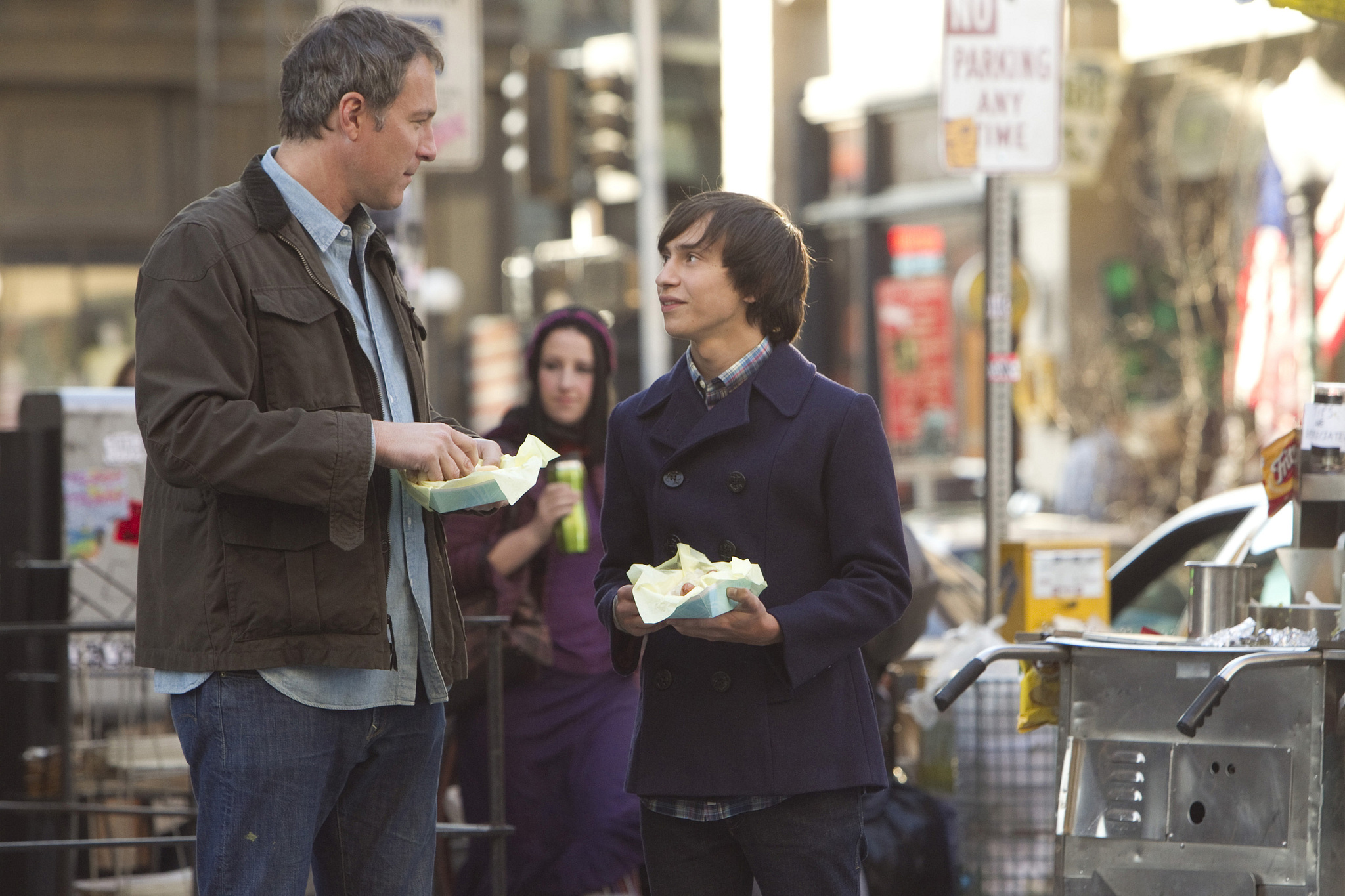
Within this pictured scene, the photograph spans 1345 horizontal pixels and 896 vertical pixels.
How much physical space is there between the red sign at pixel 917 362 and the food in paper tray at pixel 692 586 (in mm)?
15162

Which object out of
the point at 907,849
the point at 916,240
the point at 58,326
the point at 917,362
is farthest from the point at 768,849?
the point at 58,326

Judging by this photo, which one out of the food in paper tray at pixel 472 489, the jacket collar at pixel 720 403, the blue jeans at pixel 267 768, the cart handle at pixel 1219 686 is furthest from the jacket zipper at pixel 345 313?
the cart handle at pixel 1219 686

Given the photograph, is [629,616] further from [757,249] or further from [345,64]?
[345,64]

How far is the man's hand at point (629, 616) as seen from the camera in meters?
2.91

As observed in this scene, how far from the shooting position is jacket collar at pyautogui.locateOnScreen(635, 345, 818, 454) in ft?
10.1

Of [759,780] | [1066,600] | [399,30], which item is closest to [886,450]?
[759,780]

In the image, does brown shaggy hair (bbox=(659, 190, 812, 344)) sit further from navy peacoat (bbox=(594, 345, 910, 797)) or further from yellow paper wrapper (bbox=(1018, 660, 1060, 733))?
yellow paper wrapper (bbox=(1018, 660, 1060, 733))

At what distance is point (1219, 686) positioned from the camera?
3006 millimetres

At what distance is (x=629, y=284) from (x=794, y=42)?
4008mm

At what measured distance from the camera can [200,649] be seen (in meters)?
2.63

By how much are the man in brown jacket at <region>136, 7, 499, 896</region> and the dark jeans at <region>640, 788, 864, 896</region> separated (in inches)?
21.2

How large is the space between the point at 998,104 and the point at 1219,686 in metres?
2.86

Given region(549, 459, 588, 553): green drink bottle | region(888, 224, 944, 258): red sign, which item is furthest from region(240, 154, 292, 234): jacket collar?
region(888, 224, 944, 258): red sign

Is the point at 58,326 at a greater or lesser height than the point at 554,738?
greater
